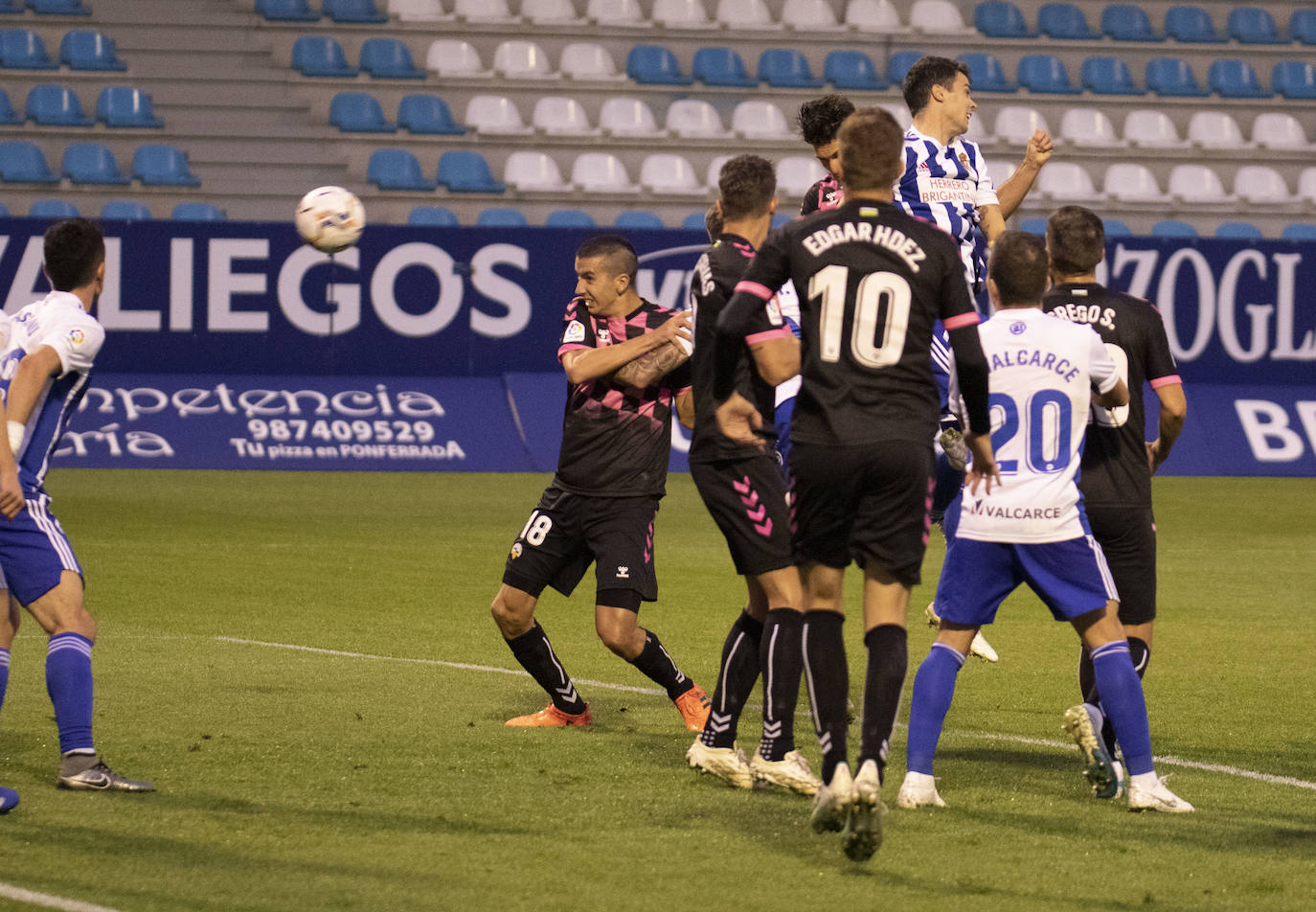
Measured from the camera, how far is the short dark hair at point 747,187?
18.1 ft

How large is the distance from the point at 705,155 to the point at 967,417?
17862 millimetres

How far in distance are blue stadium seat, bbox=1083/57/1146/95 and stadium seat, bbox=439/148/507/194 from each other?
334 inches

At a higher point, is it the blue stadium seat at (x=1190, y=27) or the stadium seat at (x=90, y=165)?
the blue stadium seat at (x=1190, y=27)

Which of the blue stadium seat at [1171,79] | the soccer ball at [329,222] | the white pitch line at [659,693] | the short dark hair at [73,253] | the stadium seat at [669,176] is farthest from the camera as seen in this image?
the blue stadium seat at [1171,79]

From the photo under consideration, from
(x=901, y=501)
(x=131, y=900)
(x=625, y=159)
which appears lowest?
(x=131, y=900)

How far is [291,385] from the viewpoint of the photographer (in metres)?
17.3

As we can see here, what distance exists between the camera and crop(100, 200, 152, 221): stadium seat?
2014 cm

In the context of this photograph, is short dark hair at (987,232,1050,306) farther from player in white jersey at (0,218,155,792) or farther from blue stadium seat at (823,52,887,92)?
blue stadium seat at (823,52,887,92)

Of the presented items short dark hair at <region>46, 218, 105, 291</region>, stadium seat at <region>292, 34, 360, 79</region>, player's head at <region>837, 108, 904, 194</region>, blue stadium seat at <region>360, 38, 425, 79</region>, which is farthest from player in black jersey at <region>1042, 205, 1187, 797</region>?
stadium seat at <region>292, 34, 360, 79</region>

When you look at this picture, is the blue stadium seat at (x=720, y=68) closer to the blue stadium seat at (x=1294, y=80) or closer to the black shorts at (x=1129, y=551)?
the blue stadium seat at (x=1294, y=80)

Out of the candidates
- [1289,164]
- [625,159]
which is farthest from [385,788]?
[1289,164]

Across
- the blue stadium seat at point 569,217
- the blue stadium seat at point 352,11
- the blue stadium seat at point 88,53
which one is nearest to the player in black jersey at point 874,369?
the blue stadium seat at point 569,217

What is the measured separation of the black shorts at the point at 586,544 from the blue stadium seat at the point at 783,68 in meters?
17.3

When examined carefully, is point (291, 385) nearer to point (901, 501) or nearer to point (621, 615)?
point (621, 615)
